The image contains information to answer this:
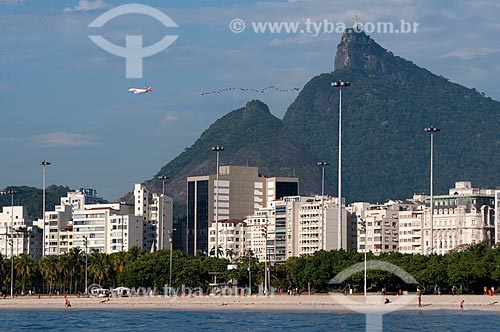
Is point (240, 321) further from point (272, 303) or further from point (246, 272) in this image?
point (246, 272)

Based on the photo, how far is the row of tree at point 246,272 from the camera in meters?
134

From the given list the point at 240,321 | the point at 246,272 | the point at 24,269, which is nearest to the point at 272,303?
the point at 240,321

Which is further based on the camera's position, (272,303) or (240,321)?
(272,303)

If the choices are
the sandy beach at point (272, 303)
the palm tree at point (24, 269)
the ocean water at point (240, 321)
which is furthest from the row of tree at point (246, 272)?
the ocean water at point (240, 321)

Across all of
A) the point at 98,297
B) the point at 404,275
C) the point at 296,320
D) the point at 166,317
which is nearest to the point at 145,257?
the point at 98,297

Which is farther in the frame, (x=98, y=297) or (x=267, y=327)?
(x=98, y=297)

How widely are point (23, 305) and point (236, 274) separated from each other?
29.0 metres

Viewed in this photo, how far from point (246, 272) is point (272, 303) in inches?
1223

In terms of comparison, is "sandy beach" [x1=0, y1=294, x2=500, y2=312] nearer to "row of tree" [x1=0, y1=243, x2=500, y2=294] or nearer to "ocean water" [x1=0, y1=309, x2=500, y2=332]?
"ocean water" [x1=0, y1=309, x2=500, y2=332]

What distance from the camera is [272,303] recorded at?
128 metres

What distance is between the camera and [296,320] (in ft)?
343

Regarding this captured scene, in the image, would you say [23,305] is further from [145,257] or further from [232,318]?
[232,318]

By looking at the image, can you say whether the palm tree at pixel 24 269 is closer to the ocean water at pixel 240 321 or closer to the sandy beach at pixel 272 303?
the sandy beach at pixel 272 303

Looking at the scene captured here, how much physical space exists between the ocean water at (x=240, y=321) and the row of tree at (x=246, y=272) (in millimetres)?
19542
